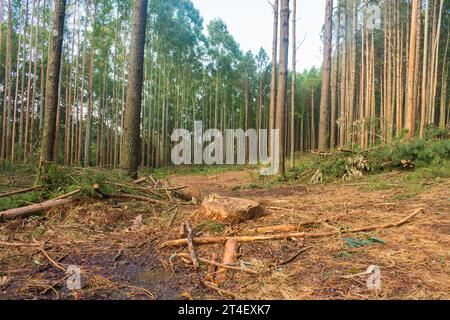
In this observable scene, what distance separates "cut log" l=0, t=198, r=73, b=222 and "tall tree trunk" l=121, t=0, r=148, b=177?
1.64 metres

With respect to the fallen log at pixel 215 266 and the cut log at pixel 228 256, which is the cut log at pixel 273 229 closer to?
the cut log at pixel 228 256

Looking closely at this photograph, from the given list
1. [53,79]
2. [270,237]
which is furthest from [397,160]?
[53,79]

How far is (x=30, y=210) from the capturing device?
150 inches

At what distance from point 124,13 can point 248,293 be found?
64.0 ft

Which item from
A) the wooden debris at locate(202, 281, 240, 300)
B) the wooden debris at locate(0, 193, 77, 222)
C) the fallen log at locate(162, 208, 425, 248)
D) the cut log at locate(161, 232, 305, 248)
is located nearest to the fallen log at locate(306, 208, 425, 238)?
the fallen log at locate(162, 208, 425, 248)

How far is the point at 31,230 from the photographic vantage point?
342 cm

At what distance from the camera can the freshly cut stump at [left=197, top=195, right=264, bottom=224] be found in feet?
11.0

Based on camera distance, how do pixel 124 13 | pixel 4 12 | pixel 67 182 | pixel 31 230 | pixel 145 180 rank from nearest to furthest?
1. pixel 31 230
2. pixel 67 182
3. pixel 145 180
4. pixel 4 12
5. pixel 124 13

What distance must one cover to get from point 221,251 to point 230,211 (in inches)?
31.3

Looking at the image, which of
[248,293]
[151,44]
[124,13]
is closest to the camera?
[248,293]

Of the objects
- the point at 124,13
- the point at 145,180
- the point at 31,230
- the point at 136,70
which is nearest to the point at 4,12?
the point at 124,13

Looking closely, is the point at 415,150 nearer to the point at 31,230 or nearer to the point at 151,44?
the point at 31,230

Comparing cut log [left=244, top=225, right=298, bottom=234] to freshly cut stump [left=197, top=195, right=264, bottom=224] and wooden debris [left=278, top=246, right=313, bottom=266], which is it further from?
wooden debris [left=278, top=246, right=313, bottom=266]

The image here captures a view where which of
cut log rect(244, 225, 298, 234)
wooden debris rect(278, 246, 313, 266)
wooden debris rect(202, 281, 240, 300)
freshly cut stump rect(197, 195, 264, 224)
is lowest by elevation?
wooden debris rect(202, 281, 240, 300)
